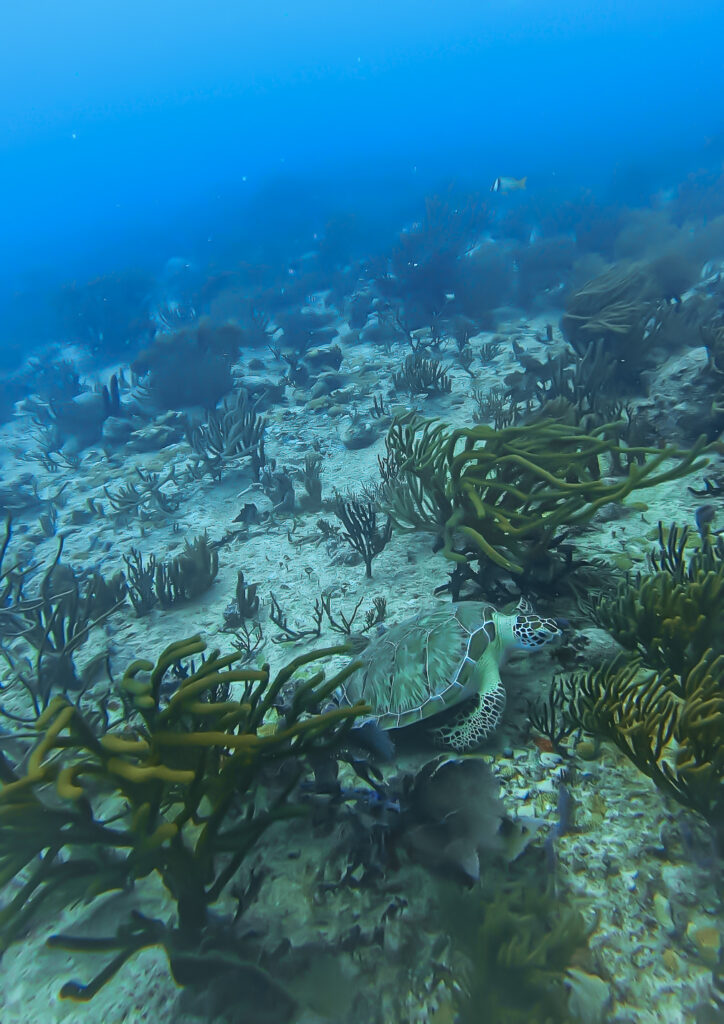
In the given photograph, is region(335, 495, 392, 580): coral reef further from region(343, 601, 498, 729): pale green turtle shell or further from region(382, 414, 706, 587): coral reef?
region(343, 601, 498, 729): pale green turtle shell

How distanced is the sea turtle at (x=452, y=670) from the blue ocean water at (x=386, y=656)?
2cm

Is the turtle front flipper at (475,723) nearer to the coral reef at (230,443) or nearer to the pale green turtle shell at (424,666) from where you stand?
the pale green turtle shell at (424,666)

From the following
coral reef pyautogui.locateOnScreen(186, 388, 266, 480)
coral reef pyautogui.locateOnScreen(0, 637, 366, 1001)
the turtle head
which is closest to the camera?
coral reef pyautogui.locateOnScreen(0, 637, 366, 1001)

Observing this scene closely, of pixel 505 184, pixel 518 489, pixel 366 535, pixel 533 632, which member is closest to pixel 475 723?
pixel 533 632

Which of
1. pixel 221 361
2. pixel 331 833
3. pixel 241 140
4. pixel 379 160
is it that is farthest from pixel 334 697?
pixel 241 140

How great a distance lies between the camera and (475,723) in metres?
2.50

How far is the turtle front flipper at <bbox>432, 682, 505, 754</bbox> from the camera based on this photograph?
2.47 meters

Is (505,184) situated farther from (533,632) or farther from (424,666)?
(424,666)

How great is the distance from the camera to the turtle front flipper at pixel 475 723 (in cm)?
247

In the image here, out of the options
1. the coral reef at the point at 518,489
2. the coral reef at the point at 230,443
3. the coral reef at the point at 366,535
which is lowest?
the coral reef at the point at 366,535

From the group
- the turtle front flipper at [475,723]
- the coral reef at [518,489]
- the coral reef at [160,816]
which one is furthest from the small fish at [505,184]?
the coral reef at [160,816]

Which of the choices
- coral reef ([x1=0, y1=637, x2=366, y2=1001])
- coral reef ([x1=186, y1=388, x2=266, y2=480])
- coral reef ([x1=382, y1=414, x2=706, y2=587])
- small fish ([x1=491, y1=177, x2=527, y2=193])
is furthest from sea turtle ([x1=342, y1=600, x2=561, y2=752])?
small fish ([x1=491, y1=177, x2=527, y2=193])

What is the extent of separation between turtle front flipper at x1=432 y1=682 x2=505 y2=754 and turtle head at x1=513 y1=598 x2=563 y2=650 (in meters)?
0.27

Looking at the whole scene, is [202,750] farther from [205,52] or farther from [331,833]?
[205,52]
